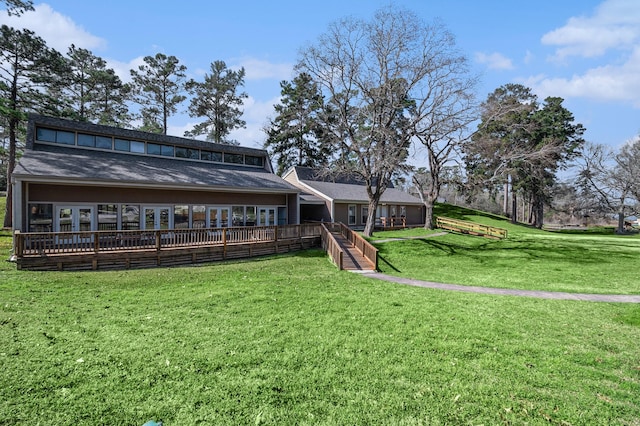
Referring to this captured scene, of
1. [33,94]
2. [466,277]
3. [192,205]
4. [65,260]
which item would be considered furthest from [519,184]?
[33,94]

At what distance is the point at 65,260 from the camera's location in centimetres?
1089

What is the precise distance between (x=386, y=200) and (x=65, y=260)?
24393 mm

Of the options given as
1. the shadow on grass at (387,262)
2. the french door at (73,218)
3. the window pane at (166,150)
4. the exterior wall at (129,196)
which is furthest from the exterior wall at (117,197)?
the shadow on grass at (387,262)

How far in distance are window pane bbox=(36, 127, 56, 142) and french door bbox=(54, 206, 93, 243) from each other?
5372 millimetres

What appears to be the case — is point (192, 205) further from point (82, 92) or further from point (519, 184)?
point (519, 184)

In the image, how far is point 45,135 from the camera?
16.2 m

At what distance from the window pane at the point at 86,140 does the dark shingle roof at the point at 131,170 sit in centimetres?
50

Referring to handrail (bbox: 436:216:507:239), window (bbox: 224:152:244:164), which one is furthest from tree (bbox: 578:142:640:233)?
window (bbox: 224:152:244:164)

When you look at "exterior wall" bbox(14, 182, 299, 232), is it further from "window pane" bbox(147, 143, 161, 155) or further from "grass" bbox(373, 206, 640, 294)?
"grass" bbox(373, 206, 640, 294)

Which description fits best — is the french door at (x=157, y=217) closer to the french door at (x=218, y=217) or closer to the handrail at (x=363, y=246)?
the french door at (x=218, y=217)

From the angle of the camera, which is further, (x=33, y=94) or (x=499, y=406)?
(x=33, y=94)

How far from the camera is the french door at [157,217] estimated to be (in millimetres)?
15680

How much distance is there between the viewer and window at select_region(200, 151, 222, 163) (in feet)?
70.1

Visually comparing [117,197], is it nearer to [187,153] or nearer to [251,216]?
[187,153]
